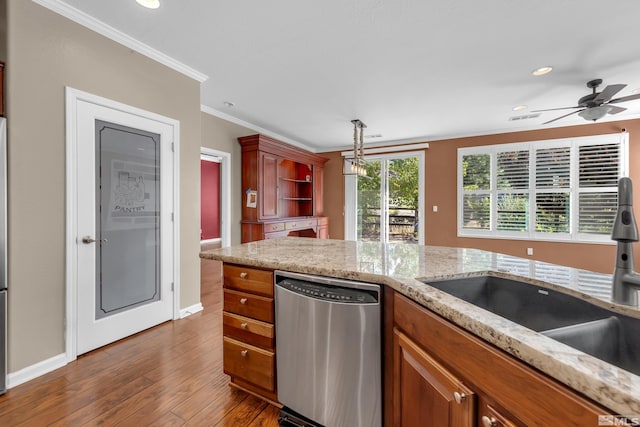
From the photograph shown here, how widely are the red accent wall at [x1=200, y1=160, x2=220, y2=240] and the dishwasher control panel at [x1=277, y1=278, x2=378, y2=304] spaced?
7.27m

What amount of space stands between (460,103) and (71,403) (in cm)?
483

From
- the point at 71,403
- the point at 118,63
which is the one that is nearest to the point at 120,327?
the point at 71,403

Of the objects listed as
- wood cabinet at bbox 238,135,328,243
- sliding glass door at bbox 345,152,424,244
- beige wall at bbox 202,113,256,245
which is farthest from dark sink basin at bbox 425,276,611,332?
sliding glass door at bbox 345,152,424,244

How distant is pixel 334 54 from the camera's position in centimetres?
259

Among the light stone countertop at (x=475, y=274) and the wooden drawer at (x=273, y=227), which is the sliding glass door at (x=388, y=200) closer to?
the wooden drawer at (x=273, y=227)

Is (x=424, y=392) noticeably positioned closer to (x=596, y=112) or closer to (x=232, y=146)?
(x=596, y=112)

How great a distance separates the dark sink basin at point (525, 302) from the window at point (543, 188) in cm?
456

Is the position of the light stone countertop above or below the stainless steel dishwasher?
above

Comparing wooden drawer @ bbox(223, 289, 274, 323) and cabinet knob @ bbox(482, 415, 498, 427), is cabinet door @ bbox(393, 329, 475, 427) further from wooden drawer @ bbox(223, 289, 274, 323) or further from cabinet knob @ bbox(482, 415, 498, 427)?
wooden drawer @ bbox(223, 289, 274, 323)

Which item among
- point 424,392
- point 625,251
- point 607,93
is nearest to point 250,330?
point 424,392

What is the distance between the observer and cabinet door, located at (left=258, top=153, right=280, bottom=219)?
4.49 m

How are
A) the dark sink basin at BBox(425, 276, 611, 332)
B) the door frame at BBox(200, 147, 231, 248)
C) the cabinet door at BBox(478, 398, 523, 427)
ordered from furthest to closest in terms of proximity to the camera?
the door frame at BBox(200, 147, 231, 248), the dark sink basin at BBox(425, 276, 611, 332), the cabinet door at BBox(478, 398, 523, 427)

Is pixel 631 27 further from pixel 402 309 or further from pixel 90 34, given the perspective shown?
pixel 90 34

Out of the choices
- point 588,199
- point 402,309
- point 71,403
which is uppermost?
point 588,199
